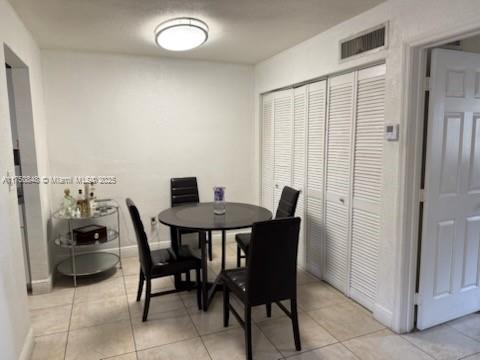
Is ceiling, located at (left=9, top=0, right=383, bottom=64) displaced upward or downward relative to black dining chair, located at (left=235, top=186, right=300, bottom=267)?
upward

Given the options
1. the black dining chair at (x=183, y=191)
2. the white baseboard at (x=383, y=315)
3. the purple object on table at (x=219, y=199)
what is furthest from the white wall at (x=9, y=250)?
the white baseboard at (x=383, y=315)

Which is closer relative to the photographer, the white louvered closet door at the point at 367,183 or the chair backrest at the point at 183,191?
the white louvered closet door at the point at 367,183

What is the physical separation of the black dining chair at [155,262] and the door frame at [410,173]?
156 cm

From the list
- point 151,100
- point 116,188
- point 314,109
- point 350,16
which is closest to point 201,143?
point 151,100

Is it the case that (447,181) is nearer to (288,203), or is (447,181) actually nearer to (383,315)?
(383,315)

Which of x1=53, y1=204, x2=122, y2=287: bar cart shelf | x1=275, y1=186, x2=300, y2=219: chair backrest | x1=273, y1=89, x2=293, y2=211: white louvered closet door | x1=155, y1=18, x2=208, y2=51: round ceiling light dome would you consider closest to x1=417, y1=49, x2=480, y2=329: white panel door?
x1=275, y1=186, x2=300, y2=219: chair backrest

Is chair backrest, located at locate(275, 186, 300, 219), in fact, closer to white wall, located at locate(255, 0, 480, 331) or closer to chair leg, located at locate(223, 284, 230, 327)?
white wall, located at locate(255, 0, 480, 331)

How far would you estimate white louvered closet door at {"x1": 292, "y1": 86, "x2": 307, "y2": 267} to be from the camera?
3492 mm

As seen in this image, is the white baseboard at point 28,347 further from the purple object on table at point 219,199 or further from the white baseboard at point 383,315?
the white baseboard at point 383,315

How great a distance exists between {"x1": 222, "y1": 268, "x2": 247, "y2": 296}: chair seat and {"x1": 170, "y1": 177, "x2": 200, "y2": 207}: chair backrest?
1.78 metres

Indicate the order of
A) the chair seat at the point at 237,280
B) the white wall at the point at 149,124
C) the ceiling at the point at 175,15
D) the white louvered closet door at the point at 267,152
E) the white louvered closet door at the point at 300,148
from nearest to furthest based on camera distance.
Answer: the chair seat at the point at 237,280
the ceiling at the point at 175,15
the white louvered closet door at the point at 300,148
the white wall at the point at 149,124
the white louvered closet door at the point at 267,152

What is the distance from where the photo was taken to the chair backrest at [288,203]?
3153 millimetres

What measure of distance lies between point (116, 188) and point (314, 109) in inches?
94.5

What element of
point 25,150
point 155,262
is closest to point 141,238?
point 155,262
